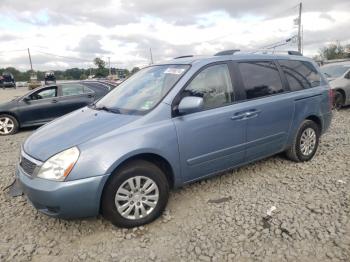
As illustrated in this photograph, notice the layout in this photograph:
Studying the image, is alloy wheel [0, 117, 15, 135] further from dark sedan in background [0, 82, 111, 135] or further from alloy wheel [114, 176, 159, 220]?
alloy wheel [114, 176, 159, 220]

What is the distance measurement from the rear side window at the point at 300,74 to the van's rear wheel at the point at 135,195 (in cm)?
247

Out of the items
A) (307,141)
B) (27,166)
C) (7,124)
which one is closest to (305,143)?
(307,141)

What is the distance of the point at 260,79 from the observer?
3918 millimetres

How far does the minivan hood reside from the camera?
2.77 meters

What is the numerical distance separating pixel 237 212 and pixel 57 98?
6.65 m

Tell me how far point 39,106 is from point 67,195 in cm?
624

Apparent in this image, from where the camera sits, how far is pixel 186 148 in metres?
3.17

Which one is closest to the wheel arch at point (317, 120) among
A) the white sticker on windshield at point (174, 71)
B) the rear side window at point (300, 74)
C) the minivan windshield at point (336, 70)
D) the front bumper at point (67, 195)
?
the rear side window at point (300, 74)

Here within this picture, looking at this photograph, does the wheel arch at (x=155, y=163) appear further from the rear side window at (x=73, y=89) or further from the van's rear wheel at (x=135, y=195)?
the rear side window at (x=73, y=89)

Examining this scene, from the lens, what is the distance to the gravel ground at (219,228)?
2.62 meters

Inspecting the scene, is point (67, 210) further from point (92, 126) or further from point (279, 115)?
point (279, 115)

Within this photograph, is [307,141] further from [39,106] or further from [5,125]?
[5,125]

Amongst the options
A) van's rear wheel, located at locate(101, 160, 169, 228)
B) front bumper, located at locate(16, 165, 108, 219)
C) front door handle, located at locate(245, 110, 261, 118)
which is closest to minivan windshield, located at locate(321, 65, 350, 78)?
front door handle, located at locate(245, 110, 261, 118)

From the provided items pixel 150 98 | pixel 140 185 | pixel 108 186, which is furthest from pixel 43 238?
pixel 150 98
